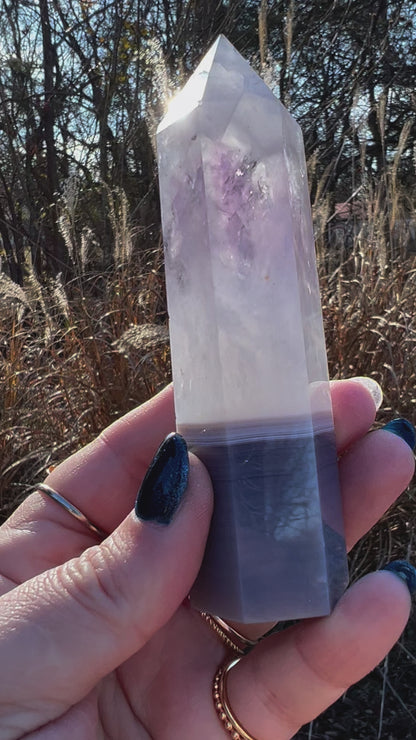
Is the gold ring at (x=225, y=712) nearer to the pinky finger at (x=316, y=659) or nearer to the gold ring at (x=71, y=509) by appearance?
the pinky finger at (x=316, y=659)

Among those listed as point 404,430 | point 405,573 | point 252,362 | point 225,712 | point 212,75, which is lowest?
point 225,712

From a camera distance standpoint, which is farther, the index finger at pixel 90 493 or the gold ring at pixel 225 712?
the index finger at pixel 90 493

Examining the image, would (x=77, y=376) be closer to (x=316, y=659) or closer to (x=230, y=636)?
(x=230, y=636)

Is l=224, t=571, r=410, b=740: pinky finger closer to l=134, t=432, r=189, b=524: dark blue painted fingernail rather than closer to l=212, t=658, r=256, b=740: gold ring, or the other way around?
l=212, t=658, r=256, b=740: gold ring

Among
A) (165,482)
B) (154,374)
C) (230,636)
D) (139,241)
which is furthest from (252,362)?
(139,241)

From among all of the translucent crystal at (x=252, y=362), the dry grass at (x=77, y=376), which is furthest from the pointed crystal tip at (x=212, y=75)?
the dry grass at (x=77, y=376)

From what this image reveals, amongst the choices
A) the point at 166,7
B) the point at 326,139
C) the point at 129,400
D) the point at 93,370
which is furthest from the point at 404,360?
the point at 166,7
